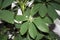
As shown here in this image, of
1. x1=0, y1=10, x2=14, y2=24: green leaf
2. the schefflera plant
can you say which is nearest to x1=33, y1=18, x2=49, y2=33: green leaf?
the schefflera plant

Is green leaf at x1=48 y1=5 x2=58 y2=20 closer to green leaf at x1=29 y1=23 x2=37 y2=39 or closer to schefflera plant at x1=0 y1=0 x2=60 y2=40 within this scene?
schefflera plant at x1=0 y1=0 x2=60 y2=40

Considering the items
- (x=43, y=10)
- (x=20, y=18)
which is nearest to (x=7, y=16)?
(x=20, y=18)

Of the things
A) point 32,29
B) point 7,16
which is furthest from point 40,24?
point 7,16

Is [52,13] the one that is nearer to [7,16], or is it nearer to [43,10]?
[43,10]

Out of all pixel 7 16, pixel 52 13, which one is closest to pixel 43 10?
pixel 52 13

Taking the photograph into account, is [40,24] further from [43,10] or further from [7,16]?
[7,16]

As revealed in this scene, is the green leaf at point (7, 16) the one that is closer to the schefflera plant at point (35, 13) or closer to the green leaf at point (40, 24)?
the schefflera plant at point (35, 13)

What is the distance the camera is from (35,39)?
0.97 m

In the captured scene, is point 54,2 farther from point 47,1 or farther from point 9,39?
point 9,39

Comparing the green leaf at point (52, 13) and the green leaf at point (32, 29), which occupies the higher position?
the green leaf at point (52, 13)

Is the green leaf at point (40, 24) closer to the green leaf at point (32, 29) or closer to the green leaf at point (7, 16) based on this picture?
the green leaf at point (32, 29)

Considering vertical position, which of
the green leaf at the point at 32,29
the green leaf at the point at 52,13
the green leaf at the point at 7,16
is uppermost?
the green leaf at the point at 7,16

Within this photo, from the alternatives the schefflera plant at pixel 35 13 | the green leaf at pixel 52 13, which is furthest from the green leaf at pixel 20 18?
the green leaf at pixel 52 13

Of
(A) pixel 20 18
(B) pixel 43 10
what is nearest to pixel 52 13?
(B) pixel 43 10
